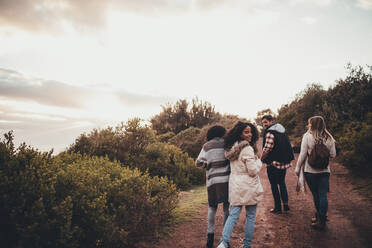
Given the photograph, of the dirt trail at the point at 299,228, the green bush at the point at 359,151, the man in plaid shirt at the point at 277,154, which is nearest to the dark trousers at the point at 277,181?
the man in plaid shirt at the point at 277,154

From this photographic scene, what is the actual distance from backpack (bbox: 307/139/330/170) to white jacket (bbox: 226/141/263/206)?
59.1 inches

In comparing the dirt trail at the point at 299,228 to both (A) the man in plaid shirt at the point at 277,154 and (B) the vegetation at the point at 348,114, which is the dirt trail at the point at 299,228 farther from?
(B) the vegetation at the point at 348,114

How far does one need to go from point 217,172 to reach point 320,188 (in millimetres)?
2156

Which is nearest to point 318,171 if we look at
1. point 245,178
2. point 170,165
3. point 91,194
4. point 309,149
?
point 309,149

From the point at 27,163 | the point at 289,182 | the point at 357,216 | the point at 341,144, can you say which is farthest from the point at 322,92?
the point at 27,163

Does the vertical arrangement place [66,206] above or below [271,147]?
below

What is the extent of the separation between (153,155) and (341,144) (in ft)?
23.9

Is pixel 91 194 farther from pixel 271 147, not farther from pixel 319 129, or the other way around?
pixel 319 129

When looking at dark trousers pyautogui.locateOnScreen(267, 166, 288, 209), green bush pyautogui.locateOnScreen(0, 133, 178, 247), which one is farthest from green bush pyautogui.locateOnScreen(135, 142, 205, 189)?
dark trousers pyautogui.locateOnScreen(267, 166, 288, 209)

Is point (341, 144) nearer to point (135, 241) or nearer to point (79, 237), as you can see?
point (135, 241)

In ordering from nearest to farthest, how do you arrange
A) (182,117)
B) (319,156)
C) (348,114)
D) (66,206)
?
(66,206) → (319,156) → (348,114) → (182,117)

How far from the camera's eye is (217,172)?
149 inches

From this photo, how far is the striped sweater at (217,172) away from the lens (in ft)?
12.3

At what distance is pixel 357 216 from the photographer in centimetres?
489
